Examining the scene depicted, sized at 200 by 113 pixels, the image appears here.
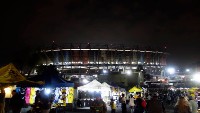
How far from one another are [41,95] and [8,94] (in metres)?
3.25

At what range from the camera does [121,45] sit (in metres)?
126

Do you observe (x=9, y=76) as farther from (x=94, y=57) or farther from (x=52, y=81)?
(x=94, y=57)

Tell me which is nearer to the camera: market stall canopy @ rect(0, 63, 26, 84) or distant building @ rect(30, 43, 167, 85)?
market stall canopy @ rect(0, 63, 26, 84)

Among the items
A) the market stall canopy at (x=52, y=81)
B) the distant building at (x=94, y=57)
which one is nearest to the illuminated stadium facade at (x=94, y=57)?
the distant building at (x=94, y=57)

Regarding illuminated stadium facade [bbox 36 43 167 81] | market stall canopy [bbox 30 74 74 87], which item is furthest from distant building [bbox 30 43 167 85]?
market stall canopy [bbox 30 74 74 87]

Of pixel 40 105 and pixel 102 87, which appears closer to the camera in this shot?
pixel 40 105

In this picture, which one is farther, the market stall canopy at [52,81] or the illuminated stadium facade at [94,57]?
the illuminated stadium facade at [94,57]

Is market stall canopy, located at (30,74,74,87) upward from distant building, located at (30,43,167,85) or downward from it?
downward

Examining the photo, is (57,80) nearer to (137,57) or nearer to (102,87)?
(102,87)

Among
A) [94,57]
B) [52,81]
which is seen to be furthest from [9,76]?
[94,57]

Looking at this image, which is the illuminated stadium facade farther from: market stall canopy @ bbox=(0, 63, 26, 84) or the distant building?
market stall canopy @ bbox=(0, 63, 26, 84)

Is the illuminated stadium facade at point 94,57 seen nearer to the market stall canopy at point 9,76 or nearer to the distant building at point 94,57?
the distant building at point 94,57

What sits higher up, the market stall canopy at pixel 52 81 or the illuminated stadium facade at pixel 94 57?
the illuminated stadium facade at pixel 94 57

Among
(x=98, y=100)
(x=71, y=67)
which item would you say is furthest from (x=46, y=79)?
(x=71, y=67)
